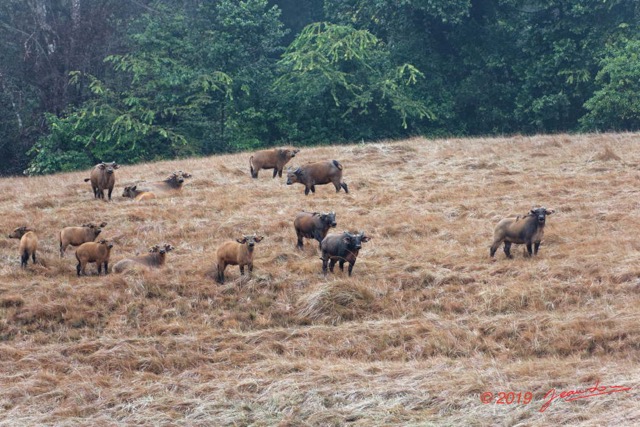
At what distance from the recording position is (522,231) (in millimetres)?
15570

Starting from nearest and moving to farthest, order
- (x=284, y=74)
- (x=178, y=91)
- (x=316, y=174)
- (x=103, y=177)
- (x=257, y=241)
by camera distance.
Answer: (x=257, y=241) → (x=316, y=174) → (x=103, y=177) → (x=178, y=91) → (x=284, y=74)

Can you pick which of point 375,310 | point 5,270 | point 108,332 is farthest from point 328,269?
point 5,270

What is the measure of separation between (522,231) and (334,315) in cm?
433

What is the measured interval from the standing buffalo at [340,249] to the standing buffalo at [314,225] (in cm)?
81

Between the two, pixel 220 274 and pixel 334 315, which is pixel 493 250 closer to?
pixel 334 315

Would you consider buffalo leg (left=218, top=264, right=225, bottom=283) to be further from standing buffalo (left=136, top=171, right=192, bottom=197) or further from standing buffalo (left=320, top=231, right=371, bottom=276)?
standing buffalo (left=136, top=171, right=192, bottom=197)

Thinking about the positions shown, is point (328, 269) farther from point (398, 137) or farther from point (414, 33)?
point (414, 33)

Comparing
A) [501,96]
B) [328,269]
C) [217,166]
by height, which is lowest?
[328,269]

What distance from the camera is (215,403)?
10.8m

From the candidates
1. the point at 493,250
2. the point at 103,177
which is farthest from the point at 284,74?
the point at 493,250

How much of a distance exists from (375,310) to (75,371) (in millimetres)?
5106

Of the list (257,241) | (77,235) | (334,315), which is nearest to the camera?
(334,315)

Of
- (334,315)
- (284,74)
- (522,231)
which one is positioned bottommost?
(334,315)

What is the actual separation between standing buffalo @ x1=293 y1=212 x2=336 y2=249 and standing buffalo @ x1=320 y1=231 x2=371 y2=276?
81 centimetres
